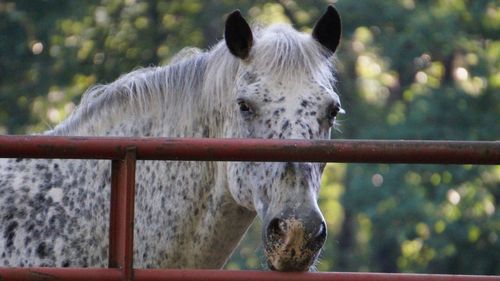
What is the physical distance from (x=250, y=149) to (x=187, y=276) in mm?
398

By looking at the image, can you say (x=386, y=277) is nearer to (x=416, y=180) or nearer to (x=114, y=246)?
(x=114, y=246)

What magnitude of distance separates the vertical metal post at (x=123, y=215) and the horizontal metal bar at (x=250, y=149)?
0.17 ft

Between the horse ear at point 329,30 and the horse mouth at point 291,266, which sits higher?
the horse ear at point 329,30

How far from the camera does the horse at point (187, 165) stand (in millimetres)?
4777

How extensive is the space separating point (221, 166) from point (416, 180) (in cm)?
1369

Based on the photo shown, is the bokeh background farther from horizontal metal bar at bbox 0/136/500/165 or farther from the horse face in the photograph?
horizontal metal bar at bbox 0/136/500/165

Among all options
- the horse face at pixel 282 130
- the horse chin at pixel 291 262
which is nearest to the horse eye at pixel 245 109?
the horse face at pixel 282 130

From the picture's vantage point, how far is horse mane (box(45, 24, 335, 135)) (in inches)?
197

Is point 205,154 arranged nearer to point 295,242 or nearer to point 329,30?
point 295,242

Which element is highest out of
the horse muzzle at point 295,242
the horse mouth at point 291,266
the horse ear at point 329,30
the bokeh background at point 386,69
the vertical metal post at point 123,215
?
the horse ear at point 329,30

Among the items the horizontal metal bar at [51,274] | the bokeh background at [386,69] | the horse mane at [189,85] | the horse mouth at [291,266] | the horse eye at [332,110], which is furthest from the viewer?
the bokeh background at [386,69]

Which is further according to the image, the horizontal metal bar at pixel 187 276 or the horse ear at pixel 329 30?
the horse ear at pixel 329 30

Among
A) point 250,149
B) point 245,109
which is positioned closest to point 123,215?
point 250,149

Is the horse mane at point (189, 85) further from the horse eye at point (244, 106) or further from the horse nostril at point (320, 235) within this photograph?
the horse nostril at point (320, 235)
